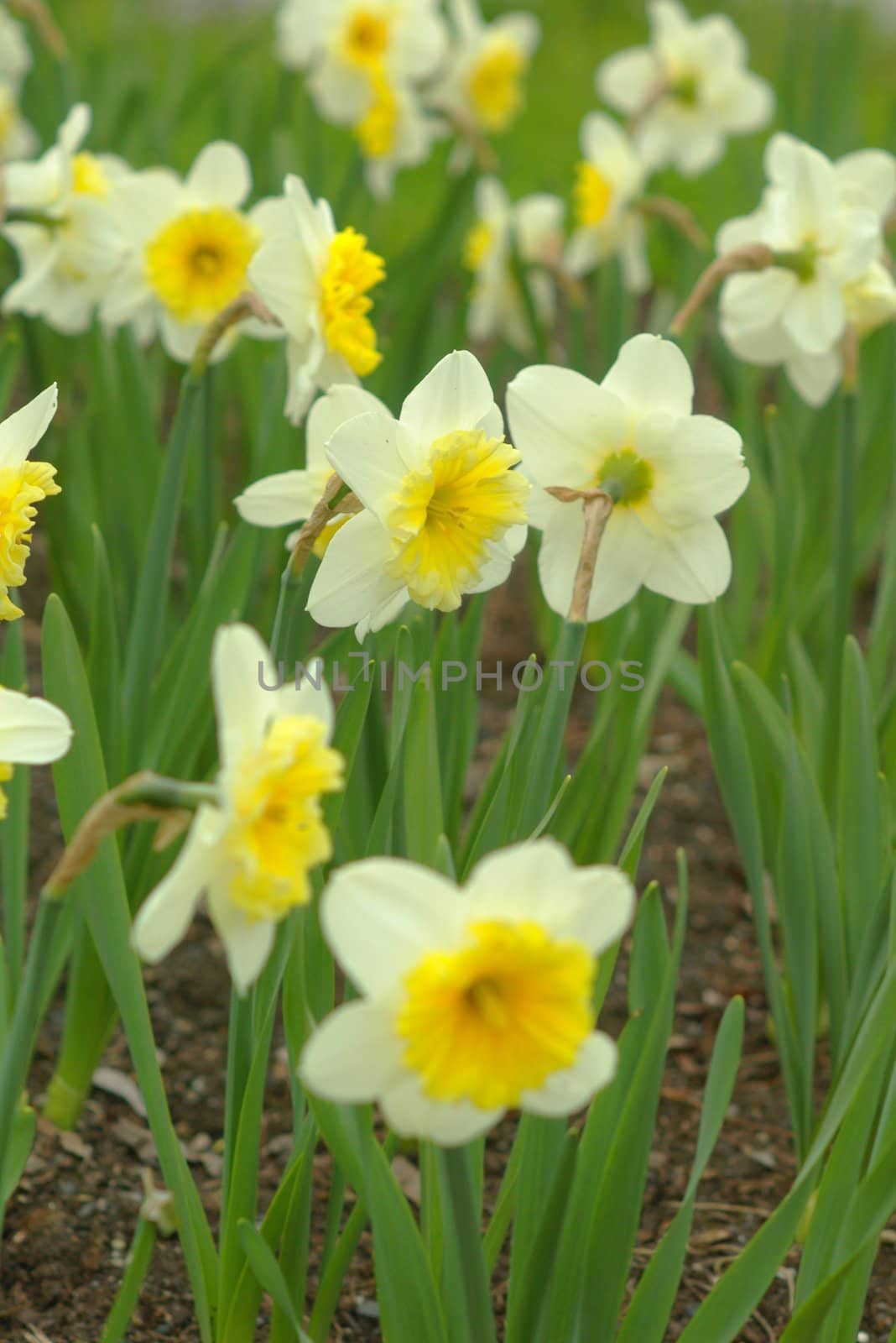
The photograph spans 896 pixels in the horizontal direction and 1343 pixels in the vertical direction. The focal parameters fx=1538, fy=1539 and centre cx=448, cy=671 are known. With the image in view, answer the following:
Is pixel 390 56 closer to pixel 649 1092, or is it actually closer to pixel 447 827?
pixel 447 827

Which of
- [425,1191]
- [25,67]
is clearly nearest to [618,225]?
[25,67]

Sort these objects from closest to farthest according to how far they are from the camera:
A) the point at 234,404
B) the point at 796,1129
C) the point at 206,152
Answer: the point at 796,1129 → the point at 206,152 → the point at 234,404

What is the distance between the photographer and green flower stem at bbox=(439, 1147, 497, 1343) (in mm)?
1000

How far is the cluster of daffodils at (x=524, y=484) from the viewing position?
1201 millimetres

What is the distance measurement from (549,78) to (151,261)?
514 centimetres

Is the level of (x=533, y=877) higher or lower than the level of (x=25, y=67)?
lower

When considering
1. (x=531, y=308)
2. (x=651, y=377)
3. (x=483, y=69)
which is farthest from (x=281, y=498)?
(x=483, y=69)

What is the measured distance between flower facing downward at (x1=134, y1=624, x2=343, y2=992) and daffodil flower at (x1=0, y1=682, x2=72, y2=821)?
176 millimetres

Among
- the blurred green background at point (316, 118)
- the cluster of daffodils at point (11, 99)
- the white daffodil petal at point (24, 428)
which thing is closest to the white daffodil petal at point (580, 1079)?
the white daffodil petal at point (24, 428)

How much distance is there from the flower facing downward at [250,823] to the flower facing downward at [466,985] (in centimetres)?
6

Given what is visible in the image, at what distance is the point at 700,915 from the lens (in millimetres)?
2389

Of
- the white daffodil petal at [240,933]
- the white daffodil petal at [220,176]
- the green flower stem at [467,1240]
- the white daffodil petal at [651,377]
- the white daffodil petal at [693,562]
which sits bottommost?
the green flower stem at [467,1240]

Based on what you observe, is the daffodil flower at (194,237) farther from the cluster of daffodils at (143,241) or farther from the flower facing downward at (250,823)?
the flower facing downward at (250,823)

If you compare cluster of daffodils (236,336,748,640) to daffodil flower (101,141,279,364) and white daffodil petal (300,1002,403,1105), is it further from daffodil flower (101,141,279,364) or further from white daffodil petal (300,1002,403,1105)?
daffodil flower (101,141,279,364)
